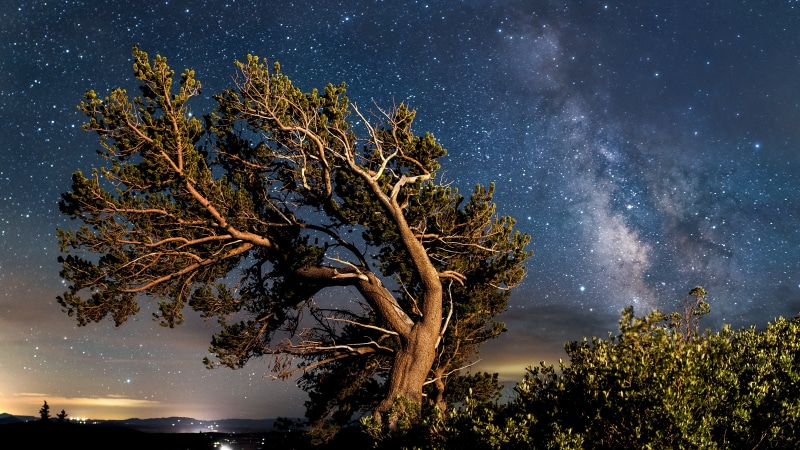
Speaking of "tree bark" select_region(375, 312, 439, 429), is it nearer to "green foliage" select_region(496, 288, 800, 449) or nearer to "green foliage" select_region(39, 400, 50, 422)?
"green foliage" select_region(496, 288, 800, 449)

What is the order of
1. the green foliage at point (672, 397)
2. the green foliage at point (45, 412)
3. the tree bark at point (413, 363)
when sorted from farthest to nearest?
the green foliage at point (45, 412)
the tree bark at point (413, 363)
the green foliage at point (672, 397)

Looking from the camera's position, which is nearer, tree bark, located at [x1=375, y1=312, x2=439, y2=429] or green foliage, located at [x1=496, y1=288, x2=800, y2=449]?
green foliage, located at [x1=496, y1=288, x2=800, y2=449]

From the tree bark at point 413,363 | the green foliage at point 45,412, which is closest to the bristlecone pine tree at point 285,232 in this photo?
the tree bark at point 413,363

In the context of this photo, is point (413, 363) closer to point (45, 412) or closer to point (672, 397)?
point (672, 397)

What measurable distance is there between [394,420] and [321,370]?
24.0 feet

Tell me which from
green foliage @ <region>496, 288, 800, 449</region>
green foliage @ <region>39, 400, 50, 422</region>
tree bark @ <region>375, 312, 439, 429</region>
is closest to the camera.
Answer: green foliage @ <region>496, 288, 800, 449</region>

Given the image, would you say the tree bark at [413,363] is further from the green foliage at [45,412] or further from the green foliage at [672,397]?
the green foliage at [45,412]

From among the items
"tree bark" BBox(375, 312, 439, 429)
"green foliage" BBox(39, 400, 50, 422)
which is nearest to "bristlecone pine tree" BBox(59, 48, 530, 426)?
"tree bark" BBox(375, 312, 439, 429)

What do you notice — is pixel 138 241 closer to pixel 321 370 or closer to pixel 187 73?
pixel 187 73

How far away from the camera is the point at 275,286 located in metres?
17.6

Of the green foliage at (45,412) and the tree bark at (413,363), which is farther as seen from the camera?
the green foliage at (45,412)

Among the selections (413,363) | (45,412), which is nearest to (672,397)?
(413,363)

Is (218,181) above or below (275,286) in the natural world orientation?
above

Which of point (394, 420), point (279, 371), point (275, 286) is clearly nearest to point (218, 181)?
point (275, 286)
